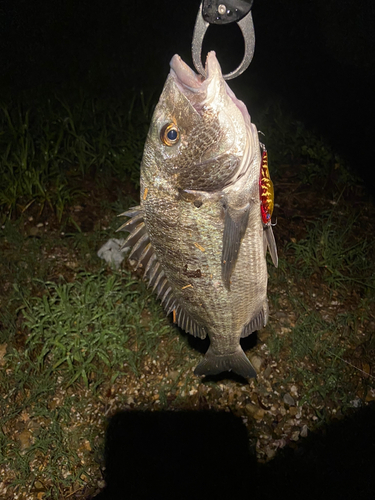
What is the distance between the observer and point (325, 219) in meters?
4.32

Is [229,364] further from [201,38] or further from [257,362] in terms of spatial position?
[201,38]

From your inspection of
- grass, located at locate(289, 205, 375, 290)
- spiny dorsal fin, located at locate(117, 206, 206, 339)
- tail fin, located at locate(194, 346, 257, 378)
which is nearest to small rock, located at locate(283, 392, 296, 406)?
tail fin, located at locate(194, 346, 257, 378)

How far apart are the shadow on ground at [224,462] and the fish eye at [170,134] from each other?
2.34m

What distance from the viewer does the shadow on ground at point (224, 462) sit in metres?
2.80

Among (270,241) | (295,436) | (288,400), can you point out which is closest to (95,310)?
(288,400)

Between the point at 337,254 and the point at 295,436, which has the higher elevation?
the point at 337,254

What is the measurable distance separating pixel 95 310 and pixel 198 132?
242 cm

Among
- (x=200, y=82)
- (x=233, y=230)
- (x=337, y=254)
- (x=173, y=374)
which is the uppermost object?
(x=200, y=82)

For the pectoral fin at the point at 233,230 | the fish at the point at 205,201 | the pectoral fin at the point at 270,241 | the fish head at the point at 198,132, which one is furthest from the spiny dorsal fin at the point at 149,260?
the pectoral fin at the point at 270,241

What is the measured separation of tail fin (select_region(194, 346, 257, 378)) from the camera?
2.23 meters

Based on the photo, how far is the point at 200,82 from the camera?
158 cm

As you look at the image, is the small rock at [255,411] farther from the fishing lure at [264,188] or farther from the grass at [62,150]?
the grass at [62,150]

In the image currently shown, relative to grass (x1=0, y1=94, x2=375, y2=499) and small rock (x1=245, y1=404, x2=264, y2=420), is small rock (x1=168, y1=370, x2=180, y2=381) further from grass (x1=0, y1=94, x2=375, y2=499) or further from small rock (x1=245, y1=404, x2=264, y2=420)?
small rock (x1=245, y1=404, x2=264, y2=420)

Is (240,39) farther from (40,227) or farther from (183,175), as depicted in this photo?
(183,175)
